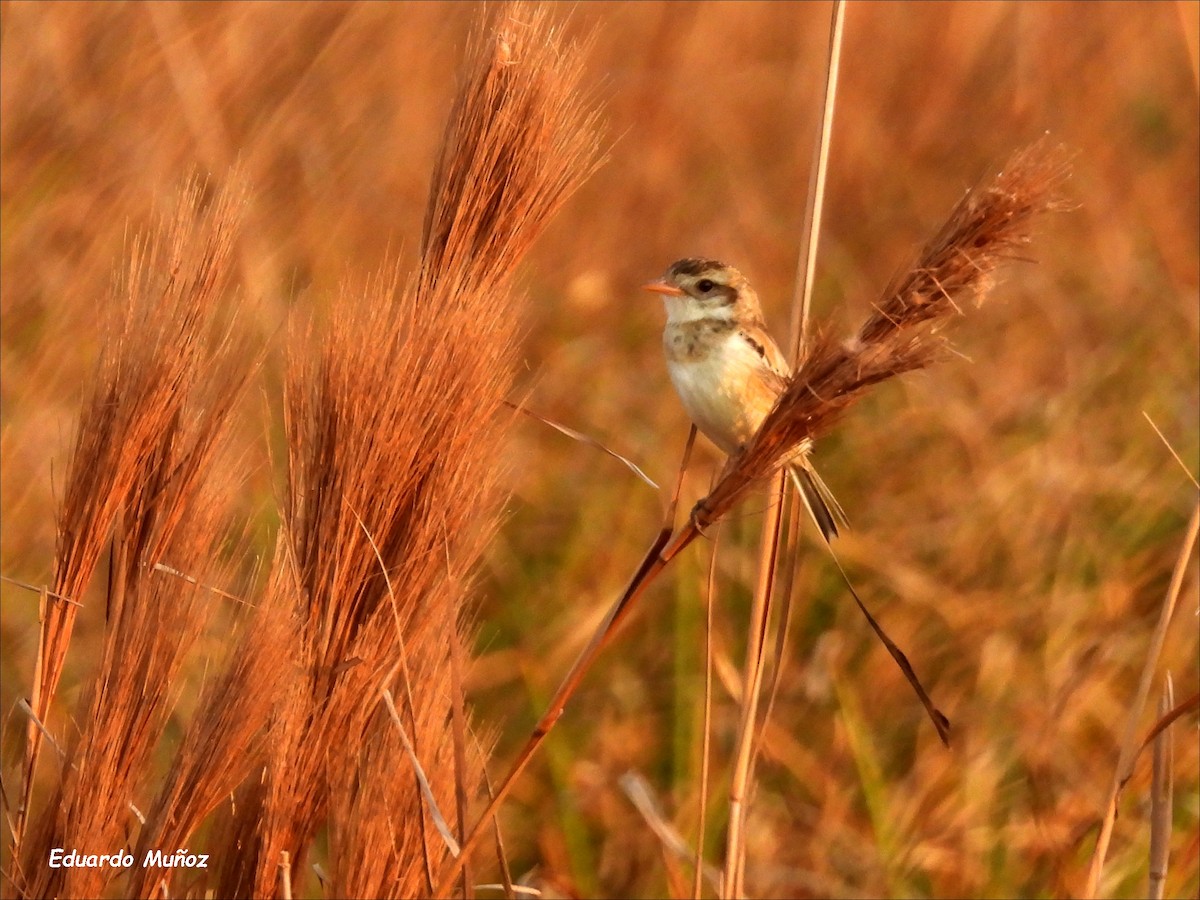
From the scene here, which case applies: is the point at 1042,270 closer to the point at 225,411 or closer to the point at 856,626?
the point at 856,626

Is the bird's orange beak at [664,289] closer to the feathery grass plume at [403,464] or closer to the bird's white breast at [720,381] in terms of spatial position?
the bird's white breast at [720,381]

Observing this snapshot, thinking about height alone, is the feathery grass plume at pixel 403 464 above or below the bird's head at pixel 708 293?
below

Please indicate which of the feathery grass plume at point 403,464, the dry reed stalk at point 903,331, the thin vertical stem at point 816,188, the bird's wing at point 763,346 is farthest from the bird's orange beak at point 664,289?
the dry reed stalk at point 903,331

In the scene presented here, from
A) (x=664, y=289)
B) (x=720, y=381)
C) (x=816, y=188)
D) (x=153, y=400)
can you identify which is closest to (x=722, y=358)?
(x=720, y=381)

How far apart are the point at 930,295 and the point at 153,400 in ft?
2.13

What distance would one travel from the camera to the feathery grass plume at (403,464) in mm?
1240

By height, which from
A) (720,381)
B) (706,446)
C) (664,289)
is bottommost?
(706,446)

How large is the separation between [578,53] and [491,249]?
0.22 metres

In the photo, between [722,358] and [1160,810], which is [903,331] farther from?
[722,358]

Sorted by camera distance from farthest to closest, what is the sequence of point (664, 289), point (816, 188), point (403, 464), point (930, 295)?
point (664, 289)
point (816, 188)
point (403, 464)
point (930, 295)

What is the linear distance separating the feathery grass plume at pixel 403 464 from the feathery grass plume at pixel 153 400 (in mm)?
98

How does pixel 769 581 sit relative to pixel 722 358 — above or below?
below

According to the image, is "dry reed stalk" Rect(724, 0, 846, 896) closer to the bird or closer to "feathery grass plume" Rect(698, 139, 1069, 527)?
"feathery grass plume" Rect(698, 139, 1069, 527)

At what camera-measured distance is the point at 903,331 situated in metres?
1.15
